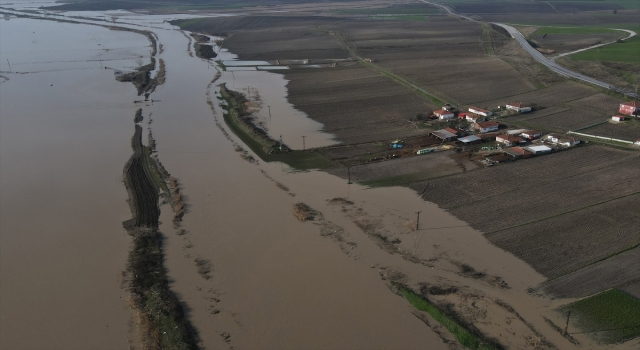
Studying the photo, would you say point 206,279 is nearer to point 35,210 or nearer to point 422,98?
point 35,210

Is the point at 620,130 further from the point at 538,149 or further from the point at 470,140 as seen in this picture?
the point at 470,140

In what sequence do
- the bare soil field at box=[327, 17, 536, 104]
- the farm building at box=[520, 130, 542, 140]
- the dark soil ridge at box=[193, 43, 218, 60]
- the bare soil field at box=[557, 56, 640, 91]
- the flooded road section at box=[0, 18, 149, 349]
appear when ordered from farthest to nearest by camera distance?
the dark soil ridge at box=[193, 43, 218, 60], the bare soil field at box=[327, 17, 536, 104], the bare soil field at box=[557, 56, 640, 91], the farm building at box=[520, 130, 542, 140], the flooded road section at box=[0, 18, 149, 349]

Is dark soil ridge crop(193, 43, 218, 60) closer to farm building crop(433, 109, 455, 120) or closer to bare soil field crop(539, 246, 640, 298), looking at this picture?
farm building crop(433, 109, 455, 120)

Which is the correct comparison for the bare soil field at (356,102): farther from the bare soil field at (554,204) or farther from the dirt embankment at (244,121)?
the bare soil field at (554,204)

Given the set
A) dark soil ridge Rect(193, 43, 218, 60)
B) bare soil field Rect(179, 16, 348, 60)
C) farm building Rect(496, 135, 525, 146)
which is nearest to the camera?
farm building Rect(496, 135, 525, 146)

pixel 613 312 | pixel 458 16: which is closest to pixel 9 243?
pixel 613 312

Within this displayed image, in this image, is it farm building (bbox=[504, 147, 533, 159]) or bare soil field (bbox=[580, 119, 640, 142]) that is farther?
bare soil field (bbox=[580, 119, 640, 142])

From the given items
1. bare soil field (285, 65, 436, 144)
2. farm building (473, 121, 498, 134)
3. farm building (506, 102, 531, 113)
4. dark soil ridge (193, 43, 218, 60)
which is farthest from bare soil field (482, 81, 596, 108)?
dark soil ridge (193, 43, 218, 60)
